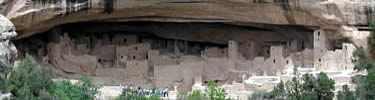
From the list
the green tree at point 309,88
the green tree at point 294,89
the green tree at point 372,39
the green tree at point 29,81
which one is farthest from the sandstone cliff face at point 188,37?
the green tree at point 29,81

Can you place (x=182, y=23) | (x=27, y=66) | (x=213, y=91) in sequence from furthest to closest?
(x=182, y=23), (x=213, y=91), (x=27, y=66)

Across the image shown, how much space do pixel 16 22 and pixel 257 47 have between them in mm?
6633

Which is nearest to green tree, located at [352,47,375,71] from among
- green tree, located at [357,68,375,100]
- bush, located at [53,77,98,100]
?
green tree, located at [357,68,375,100]

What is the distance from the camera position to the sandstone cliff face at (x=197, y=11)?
1931 centimetres

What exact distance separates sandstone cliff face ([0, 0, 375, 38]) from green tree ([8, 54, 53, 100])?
284cm

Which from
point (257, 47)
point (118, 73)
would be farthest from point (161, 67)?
point (257, 47)

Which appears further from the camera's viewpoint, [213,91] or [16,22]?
[16,22]

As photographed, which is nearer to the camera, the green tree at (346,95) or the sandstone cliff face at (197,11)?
the green tree at (346,95)

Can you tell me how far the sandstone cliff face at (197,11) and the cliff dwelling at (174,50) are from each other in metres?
0.69

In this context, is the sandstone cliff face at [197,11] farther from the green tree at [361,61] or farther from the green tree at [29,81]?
the green tree at [29,81]

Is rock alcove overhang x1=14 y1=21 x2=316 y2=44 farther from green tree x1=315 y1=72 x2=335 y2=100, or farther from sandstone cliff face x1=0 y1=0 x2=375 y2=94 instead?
green tree x1=315 y1=72 x2=335 y2=100

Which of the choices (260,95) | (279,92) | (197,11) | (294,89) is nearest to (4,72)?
(260,95)

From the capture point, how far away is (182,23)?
23688mm

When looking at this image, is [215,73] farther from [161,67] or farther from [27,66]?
[27,66]
